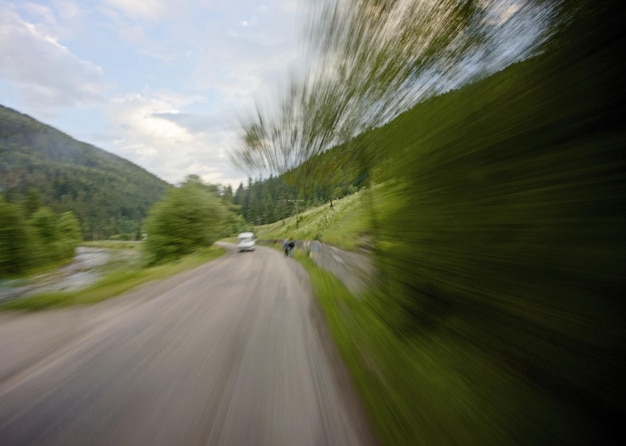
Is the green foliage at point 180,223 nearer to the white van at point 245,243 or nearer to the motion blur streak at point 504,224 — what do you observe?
the white van at point 245,243

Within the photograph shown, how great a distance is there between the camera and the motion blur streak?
1062mm

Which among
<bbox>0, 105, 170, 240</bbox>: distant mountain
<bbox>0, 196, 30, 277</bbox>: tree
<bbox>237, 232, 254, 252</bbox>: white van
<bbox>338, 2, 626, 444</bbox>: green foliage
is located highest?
<bbox>0, 105, 170, 240</bbox>: distant mountain

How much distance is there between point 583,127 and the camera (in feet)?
3.68

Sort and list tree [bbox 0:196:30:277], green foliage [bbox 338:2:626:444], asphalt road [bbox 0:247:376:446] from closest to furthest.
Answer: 1. green foliage [bbox 338:2:626:444]
2. asphalt road [bbox 0:247:376:446]
3. tree [bbox 0:196:30:277]

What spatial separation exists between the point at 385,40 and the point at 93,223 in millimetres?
84888

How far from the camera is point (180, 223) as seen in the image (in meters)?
19.2

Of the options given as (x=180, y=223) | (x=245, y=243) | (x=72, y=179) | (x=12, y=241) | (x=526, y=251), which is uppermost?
(x=72, y=179)

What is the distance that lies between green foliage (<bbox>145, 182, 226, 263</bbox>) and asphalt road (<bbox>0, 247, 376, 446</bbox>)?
1321 cm

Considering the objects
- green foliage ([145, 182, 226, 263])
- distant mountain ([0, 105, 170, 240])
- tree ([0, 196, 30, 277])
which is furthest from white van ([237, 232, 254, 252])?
distant mountain ([0, 105, 170, 240])

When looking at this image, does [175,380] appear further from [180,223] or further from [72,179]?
[72,179]

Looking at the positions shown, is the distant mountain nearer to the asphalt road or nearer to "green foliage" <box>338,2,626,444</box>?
the asphalt road

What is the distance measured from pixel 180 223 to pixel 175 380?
59.4ft

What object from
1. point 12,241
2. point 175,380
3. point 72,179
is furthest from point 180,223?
point 72,179

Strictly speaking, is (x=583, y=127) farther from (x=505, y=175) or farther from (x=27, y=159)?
(x=27, y=159)
